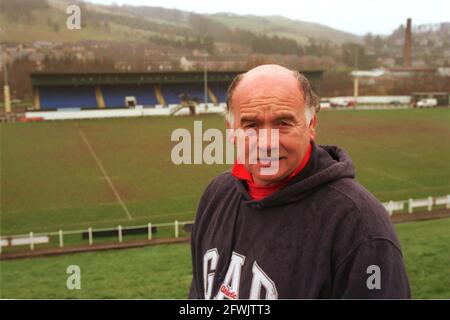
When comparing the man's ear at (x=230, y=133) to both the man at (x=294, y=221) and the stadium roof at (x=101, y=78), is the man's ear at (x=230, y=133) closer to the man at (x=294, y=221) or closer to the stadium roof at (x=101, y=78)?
the man at (x=294, y=221)

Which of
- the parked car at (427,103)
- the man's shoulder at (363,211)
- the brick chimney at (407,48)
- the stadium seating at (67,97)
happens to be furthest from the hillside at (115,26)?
the man's shoulder at (363,211)

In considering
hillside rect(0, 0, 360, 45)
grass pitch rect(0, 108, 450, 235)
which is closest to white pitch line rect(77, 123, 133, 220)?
grass pitch rect(0, 108, 450, 235)

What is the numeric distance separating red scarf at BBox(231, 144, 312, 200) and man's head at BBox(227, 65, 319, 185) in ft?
0.04

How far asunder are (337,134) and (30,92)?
16.8 meters

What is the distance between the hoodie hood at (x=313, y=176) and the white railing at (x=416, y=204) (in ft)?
22.5

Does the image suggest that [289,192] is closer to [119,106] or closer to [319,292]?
[319,292]

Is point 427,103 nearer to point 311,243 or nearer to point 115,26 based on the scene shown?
point 115,26

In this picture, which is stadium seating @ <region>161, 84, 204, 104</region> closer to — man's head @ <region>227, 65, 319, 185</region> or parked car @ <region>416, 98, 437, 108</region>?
parked car @ <region>416, 98, 437, 108</region>

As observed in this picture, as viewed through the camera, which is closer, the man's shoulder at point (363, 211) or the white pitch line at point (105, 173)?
the man's shoulder at point (363, 211)

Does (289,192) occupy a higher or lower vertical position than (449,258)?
higher

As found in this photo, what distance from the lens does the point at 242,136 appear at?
3.50 feet

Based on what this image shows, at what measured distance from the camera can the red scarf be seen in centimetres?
106

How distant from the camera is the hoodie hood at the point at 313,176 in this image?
1.00 metres
